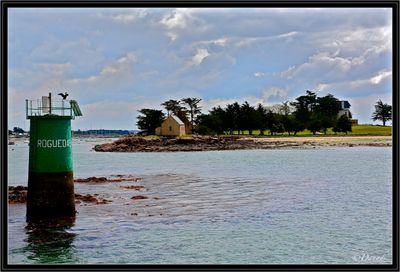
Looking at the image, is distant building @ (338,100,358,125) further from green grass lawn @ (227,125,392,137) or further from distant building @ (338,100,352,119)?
green grass lawn @ (227,125,392,137)

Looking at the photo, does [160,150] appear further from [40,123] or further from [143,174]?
[40,123]

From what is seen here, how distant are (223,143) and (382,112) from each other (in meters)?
40.6

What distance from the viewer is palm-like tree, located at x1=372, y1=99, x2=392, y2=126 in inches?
4657

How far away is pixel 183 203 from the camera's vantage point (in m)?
27.4

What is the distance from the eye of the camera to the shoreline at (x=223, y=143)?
3748 inches

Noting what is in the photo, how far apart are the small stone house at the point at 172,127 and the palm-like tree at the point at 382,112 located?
44.7m

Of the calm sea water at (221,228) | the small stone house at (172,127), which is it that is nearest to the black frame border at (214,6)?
the calm sea water at (221,228)

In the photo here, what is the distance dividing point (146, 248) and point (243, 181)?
2451 cm

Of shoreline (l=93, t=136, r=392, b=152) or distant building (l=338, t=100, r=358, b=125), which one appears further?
distant building (l=338, t=100, r=358, b=125)

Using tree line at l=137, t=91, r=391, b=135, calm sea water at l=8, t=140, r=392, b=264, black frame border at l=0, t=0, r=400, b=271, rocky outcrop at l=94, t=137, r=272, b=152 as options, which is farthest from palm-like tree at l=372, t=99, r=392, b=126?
black frame border at l=0, t=0, r=400, b=271

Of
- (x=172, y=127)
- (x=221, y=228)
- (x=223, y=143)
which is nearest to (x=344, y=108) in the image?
(x=223, y=143)


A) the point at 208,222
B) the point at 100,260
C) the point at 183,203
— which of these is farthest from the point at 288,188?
the point at 100,260

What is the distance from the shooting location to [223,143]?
10088cm

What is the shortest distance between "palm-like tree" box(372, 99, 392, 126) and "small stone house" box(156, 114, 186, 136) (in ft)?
147
